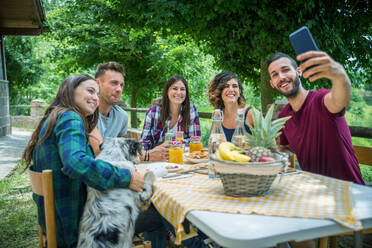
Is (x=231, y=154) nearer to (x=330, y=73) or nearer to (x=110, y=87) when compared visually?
(x=330, y=73)

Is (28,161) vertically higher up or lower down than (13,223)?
higher up

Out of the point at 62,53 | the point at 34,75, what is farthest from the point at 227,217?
the point at 34,75

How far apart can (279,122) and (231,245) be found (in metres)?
0.72

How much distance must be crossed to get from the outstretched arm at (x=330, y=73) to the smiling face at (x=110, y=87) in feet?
7.02

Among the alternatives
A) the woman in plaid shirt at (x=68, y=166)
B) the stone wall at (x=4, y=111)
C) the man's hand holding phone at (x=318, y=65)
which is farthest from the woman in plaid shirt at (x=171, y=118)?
A: the stone wall at (x=4, y=111)

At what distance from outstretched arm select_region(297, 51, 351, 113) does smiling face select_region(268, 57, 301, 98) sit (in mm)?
467

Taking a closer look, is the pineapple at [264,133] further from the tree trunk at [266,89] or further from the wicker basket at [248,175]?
the tree trunk at [266,89]

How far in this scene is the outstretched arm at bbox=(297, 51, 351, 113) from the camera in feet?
5.04

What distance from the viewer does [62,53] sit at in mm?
10703

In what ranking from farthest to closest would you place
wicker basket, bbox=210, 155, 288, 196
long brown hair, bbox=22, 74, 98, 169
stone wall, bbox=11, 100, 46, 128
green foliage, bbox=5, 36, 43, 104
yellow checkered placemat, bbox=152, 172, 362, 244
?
green foliage, bbox=5, 36, 43, 104 → stone wall, bbox=11, 100, 46, 128 → long brown hair, bbox=22, 74, 98, 169 → wicker basket, bbox=210, 155, 288, 196 → yellow checkered placemat, bbox=152, 172, 362, 244

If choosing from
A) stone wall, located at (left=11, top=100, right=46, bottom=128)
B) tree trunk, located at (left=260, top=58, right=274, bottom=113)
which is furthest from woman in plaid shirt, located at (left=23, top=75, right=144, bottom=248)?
stone wall, located at (left=11, top=100, right=46, bottom=128)

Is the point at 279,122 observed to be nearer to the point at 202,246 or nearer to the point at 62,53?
the point at 202,246

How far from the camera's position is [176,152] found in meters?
2.24

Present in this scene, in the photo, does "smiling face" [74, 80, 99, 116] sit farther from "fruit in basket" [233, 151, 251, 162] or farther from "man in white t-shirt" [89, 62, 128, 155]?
"fruit in basket" [233, 151, 251, 162]
